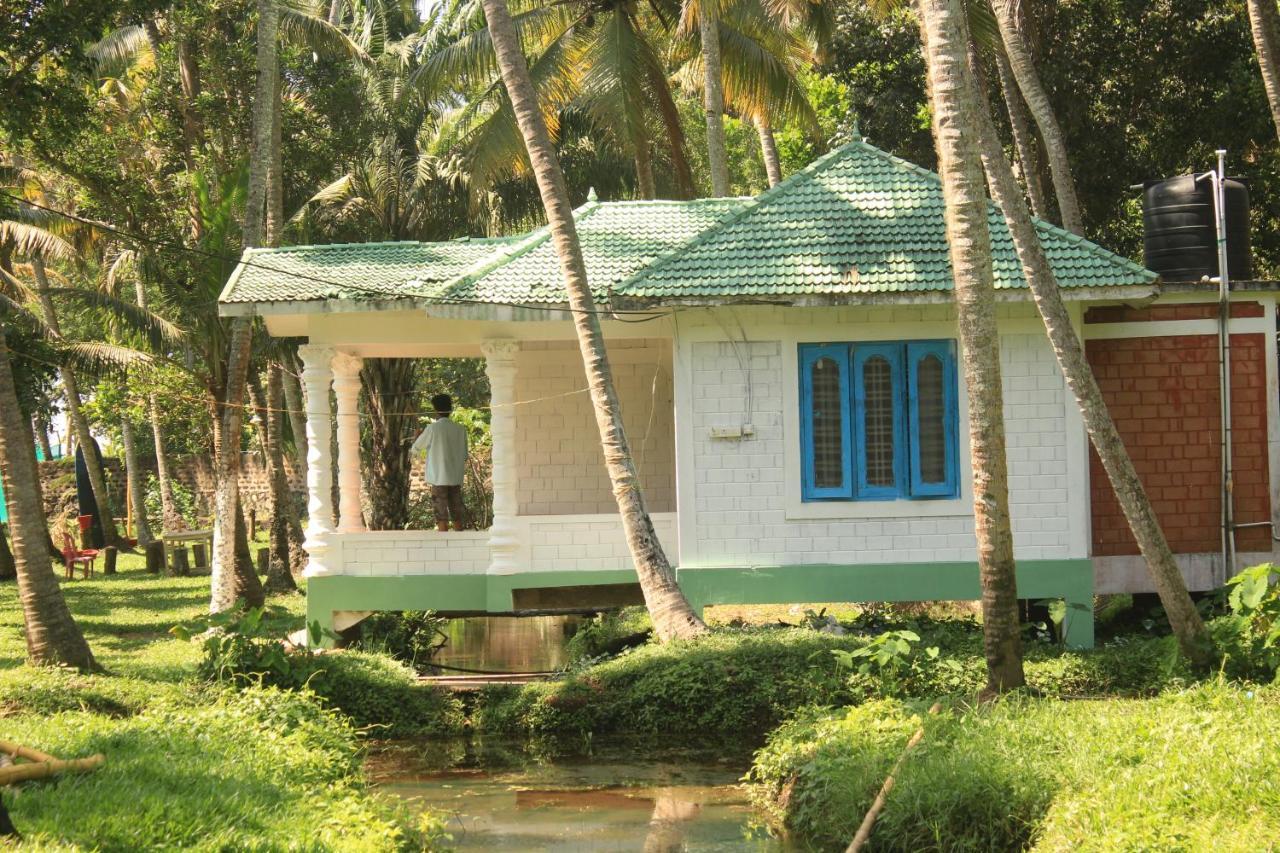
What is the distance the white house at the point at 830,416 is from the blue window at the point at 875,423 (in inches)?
0.8

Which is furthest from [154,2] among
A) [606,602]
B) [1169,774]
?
[1169,774]

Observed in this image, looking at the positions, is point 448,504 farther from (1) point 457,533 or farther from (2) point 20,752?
(2) point 20,752

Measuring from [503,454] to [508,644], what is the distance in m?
6.72

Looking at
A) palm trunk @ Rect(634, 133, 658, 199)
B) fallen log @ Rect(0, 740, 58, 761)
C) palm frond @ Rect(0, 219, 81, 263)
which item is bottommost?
fallen log @ Rect(0, 740, 58, 761)

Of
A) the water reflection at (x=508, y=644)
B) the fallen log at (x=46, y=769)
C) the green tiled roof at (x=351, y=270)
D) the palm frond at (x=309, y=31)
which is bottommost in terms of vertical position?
the water reflection at (x=508, y=644)

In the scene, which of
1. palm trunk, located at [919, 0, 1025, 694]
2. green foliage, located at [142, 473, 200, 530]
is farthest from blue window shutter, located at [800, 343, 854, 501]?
green foliage, located at [142, 473, 200, 530]

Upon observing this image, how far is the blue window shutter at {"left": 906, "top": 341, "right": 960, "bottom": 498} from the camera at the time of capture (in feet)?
46.7

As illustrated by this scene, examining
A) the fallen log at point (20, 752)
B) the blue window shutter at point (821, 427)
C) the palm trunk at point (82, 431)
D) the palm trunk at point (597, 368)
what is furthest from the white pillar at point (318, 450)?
the palm trunk at point (82, 431)

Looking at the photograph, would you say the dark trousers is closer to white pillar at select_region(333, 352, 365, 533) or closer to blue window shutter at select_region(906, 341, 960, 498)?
white pillar at select_region(333, 352, 365, 533)

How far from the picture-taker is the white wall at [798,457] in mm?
14141

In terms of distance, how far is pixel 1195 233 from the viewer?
1469 cm

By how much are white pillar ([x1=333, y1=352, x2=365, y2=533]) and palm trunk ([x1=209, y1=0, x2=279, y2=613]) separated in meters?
2.70

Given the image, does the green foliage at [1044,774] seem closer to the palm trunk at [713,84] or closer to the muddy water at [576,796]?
the muddy water at [576,796]

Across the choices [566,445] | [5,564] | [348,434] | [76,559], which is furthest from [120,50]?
[348,434]
